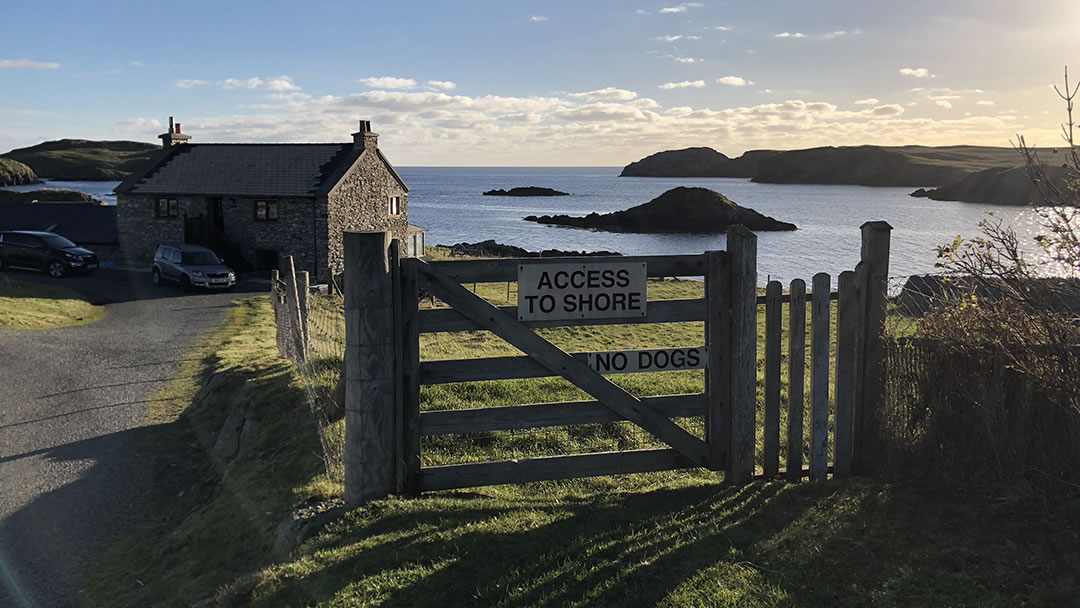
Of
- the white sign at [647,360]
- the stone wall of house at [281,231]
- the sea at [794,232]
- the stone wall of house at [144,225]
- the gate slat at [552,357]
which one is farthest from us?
the sea at [794,232]

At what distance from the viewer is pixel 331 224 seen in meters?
37.6

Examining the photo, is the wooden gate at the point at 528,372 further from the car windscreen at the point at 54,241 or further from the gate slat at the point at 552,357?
the car windscreen at the point at 54,241

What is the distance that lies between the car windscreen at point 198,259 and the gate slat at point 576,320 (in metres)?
29.8

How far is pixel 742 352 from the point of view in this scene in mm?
6504

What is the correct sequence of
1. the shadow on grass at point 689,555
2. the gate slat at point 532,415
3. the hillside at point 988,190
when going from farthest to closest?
the hillside at point 988,190
the gate slat at point 532,415
the shadow on grass at point 689,555

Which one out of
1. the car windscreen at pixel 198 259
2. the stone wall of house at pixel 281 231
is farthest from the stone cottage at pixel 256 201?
the car windscreen at pixel 198 259

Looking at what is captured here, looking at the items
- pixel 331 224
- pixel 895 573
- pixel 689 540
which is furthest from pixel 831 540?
pixel 331 224

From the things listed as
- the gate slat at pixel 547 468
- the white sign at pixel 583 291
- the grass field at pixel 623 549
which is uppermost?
the white sign at pixel 583 291

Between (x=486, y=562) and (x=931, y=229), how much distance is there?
319 ft

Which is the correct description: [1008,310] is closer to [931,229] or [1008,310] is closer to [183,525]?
[183,525]

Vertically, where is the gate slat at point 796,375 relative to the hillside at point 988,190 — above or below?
below

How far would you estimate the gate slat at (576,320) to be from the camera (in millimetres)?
6074

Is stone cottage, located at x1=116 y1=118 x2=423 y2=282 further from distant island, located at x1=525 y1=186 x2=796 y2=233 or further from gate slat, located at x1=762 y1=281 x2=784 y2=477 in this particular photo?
distant island, located at x1=525 y1=186 x2=796 y2=233

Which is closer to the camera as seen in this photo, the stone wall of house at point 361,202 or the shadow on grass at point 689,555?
the shadow on grass at point 689,555
